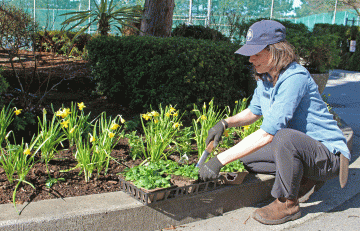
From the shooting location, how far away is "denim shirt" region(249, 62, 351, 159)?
2340 mm

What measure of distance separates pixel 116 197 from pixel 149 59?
2.37 m

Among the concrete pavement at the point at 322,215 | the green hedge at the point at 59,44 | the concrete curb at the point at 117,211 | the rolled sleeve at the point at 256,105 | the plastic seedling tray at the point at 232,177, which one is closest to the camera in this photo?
the concrete curb at the point at 117,211

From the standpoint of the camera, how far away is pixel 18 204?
2.10 meters

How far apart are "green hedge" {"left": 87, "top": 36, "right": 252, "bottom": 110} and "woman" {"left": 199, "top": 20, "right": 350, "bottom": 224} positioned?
1.73 meters

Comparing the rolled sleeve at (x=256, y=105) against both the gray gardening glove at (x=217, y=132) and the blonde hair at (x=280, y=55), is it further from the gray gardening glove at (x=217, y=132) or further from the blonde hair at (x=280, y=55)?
the blonde hair at (x=280, y=55)

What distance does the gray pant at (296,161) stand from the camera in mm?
2406

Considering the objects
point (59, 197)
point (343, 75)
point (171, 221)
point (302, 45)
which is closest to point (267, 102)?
point (171, 221)

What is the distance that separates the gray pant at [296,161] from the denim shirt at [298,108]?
0.28 ft

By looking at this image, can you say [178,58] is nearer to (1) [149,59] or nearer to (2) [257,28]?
(1) [149,59]

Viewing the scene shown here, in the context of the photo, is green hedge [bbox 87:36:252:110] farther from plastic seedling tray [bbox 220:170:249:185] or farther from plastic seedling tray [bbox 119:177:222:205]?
plastic seedling tray [bbox 119:177:222:205]

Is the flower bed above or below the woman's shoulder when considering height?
below

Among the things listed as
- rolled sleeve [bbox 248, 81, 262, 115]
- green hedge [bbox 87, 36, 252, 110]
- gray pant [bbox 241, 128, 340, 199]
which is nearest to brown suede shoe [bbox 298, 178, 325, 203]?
gray pant [bbox 241, 128, 340, 199]

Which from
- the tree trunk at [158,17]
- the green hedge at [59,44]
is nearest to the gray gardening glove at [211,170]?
the tree trunk at [158,17]

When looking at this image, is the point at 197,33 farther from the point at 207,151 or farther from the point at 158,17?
the point at 207,151
